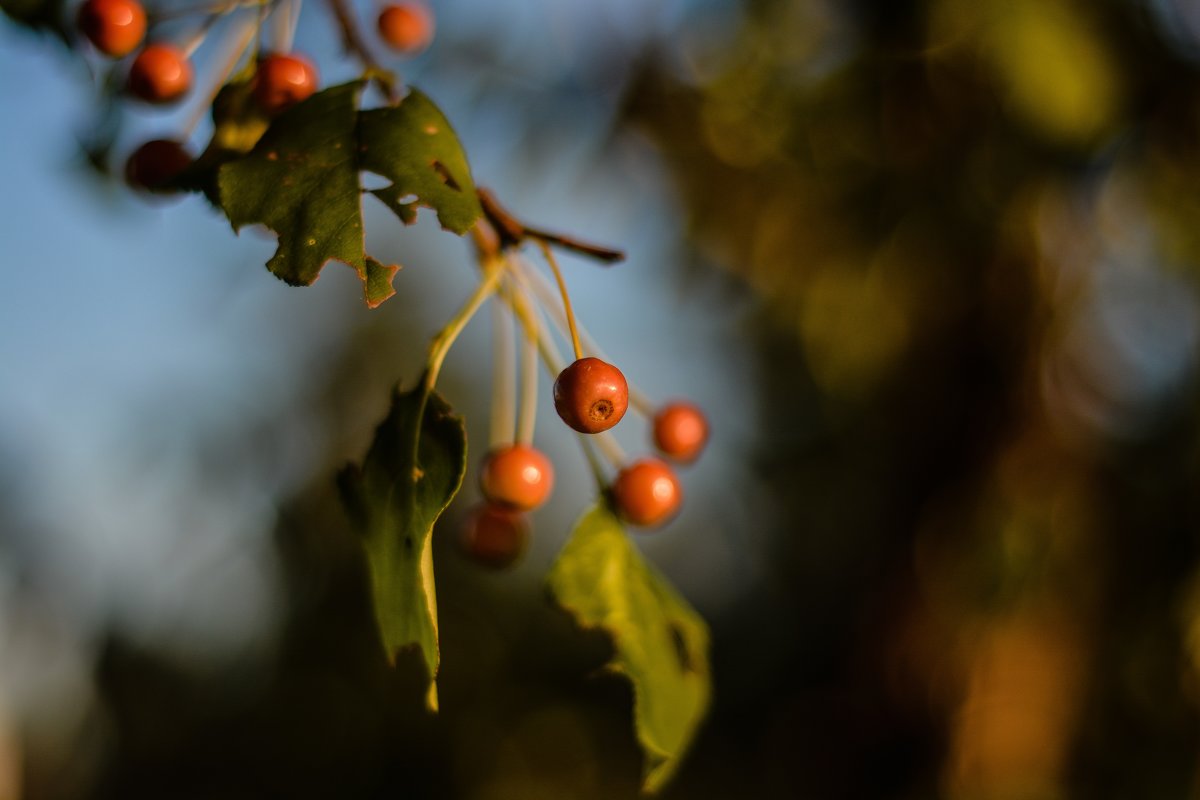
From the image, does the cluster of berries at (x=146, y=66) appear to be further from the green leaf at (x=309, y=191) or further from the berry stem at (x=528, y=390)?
the berry stem at (x=528, y=390)

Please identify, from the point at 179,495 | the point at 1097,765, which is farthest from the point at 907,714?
the point at 179,495

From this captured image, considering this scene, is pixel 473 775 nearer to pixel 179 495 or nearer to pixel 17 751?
pixel 179 495

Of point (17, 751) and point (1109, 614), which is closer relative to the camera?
point (1109, 614)

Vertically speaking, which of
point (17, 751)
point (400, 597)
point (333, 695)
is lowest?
point (17, 751)

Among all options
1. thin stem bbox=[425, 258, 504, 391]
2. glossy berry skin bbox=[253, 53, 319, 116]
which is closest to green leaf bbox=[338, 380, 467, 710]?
thin stem bbox=[425, 258, 504, 391]

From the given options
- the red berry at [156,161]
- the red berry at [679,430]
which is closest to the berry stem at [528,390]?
the red berry at [679,430]

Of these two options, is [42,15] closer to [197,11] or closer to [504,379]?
[197,11]

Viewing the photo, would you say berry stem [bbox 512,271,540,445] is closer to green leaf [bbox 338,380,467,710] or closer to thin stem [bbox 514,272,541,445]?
thin stem [bbox 514,272,541,445]

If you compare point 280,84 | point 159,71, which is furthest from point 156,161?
point 280,84
